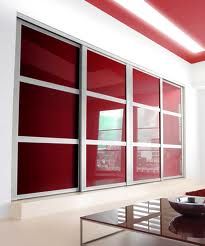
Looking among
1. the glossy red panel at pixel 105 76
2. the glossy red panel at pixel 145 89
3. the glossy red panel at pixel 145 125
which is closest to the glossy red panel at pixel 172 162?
the glossy red panel at pixel 145 125

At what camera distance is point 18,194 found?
3283 millimetres

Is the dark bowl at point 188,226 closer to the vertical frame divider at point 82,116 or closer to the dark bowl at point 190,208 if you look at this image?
the dark bowl at point 190,208

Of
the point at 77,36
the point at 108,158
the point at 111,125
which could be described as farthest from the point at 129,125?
the point at 77,36

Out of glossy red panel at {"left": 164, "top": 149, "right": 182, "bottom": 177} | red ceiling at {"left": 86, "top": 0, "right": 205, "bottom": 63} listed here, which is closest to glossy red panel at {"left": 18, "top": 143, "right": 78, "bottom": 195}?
red ceiling at {"left": 86, "top": 0, "right": 205, "bottom": 63}

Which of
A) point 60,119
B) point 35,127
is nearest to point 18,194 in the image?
point 35,127

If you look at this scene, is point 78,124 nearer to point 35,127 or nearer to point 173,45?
point 35,127

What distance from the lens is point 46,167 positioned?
12.0 feet

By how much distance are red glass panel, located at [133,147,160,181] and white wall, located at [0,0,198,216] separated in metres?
1.44

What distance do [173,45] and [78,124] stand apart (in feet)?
10.3

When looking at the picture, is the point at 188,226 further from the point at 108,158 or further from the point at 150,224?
the point at 108,158

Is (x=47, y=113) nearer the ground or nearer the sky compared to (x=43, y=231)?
nearer the sky

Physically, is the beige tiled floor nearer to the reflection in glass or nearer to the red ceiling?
the reflection in glass

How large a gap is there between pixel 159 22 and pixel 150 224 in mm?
3805

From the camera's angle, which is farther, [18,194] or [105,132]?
[105,132]
